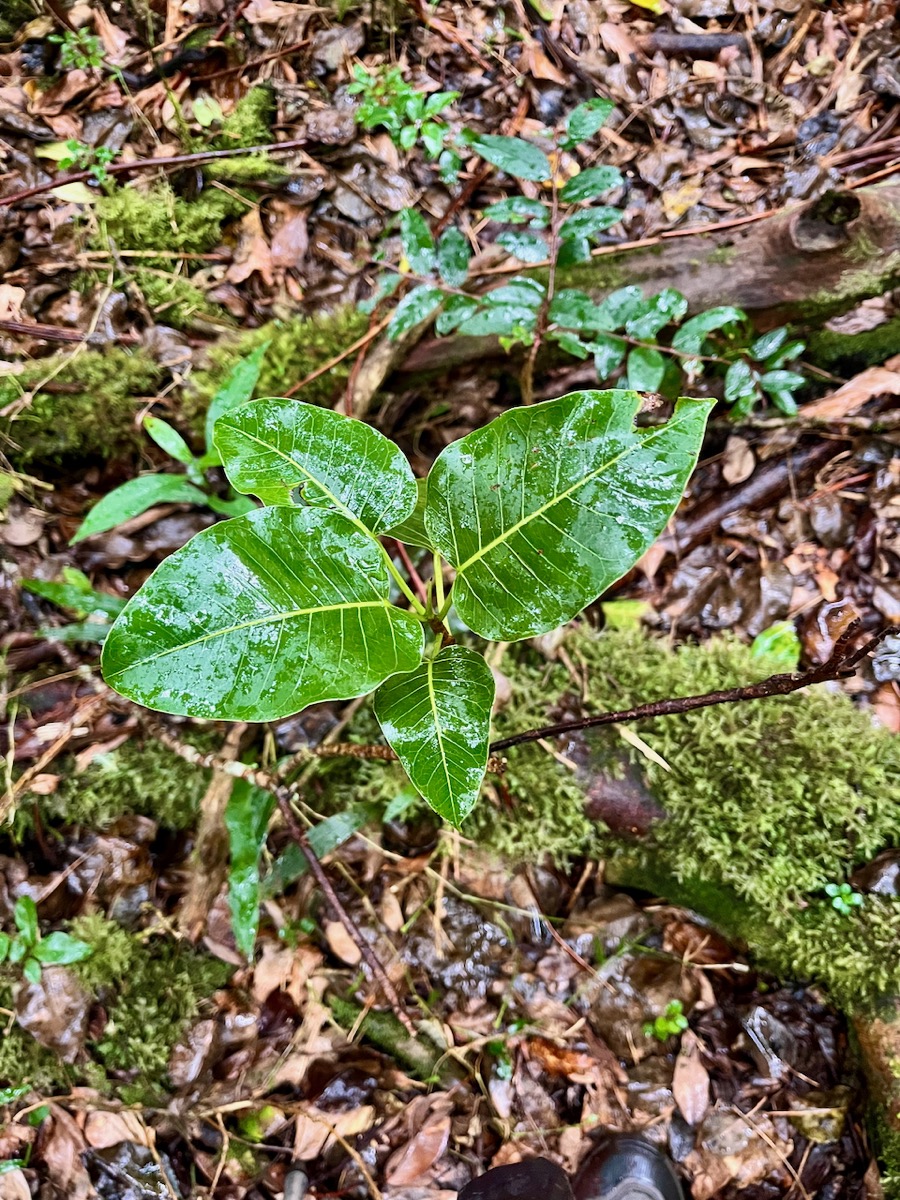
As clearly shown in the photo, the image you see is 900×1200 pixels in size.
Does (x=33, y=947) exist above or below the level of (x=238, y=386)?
below

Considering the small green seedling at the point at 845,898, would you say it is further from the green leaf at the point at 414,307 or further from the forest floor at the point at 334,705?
the green leaf at the point at 414,307

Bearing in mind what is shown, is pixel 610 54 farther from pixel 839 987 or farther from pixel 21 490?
pixel 839 987

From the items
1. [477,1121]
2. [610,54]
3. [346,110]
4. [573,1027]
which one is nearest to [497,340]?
[346,110]

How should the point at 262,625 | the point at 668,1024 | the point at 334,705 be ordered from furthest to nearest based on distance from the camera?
the point at 334,705 → the point at 668,1024 → the point at 262,625

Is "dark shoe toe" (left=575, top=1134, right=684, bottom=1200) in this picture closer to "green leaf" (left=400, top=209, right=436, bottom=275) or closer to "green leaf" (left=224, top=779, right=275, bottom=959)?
"green leaf" (left=224, top=779, right=275, bottom=959)

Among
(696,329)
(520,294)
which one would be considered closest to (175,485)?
(520,294)

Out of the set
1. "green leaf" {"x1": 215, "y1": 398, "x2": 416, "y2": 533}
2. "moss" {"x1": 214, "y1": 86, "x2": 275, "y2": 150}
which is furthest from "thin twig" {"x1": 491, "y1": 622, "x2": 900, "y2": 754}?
"moss" {"x1": 214, "y1": 86, "x2": 275, "y2": 150}

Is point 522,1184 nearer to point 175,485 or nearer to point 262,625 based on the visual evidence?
point 262,625
